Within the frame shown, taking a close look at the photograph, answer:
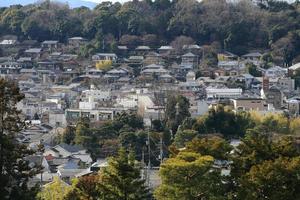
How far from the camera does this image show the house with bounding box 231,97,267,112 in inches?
1009

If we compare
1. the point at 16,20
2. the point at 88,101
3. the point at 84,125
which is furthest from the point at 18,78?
the point at 84,125

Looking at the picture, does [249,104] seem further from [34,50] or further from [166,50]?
[34,50]

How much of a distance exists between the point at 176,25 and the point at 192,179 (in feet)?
100

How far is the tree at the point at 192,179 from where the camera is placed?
9.69 m

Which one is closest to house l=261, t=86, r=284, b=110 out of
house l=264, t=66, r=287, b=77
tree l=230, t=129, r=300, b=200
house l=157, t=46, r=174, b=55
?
house l=264, t=66, r=287, b=77

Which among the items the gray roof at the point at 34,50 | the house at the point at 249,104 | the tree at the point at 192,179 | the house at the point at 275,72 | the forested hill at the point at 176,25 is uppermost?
the forested hill at the point at 176,25

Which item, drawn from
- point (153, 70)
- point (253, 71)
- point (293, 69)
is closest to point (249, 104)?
point (253, 71)

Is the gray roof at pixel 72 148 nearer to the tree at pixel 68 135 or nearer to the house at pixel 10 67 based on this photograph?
the tree at pixel 68 135

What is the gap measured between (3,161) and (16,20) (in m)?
32.7

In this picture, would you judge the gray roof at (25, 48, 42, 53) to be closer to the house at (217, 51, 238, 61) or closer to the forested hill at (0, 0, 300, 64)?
the forested hill at (0, 0, 300, 64)

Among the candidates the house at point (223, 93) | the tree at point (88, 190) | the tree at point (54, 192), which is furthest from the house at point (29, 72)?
the tree at point (88, 190)

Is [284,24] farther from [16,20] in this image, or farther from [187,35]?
[16,20]

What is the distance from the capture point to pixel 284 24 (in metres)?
39.3

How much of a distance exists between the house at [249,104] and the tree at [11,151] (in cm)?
1687
